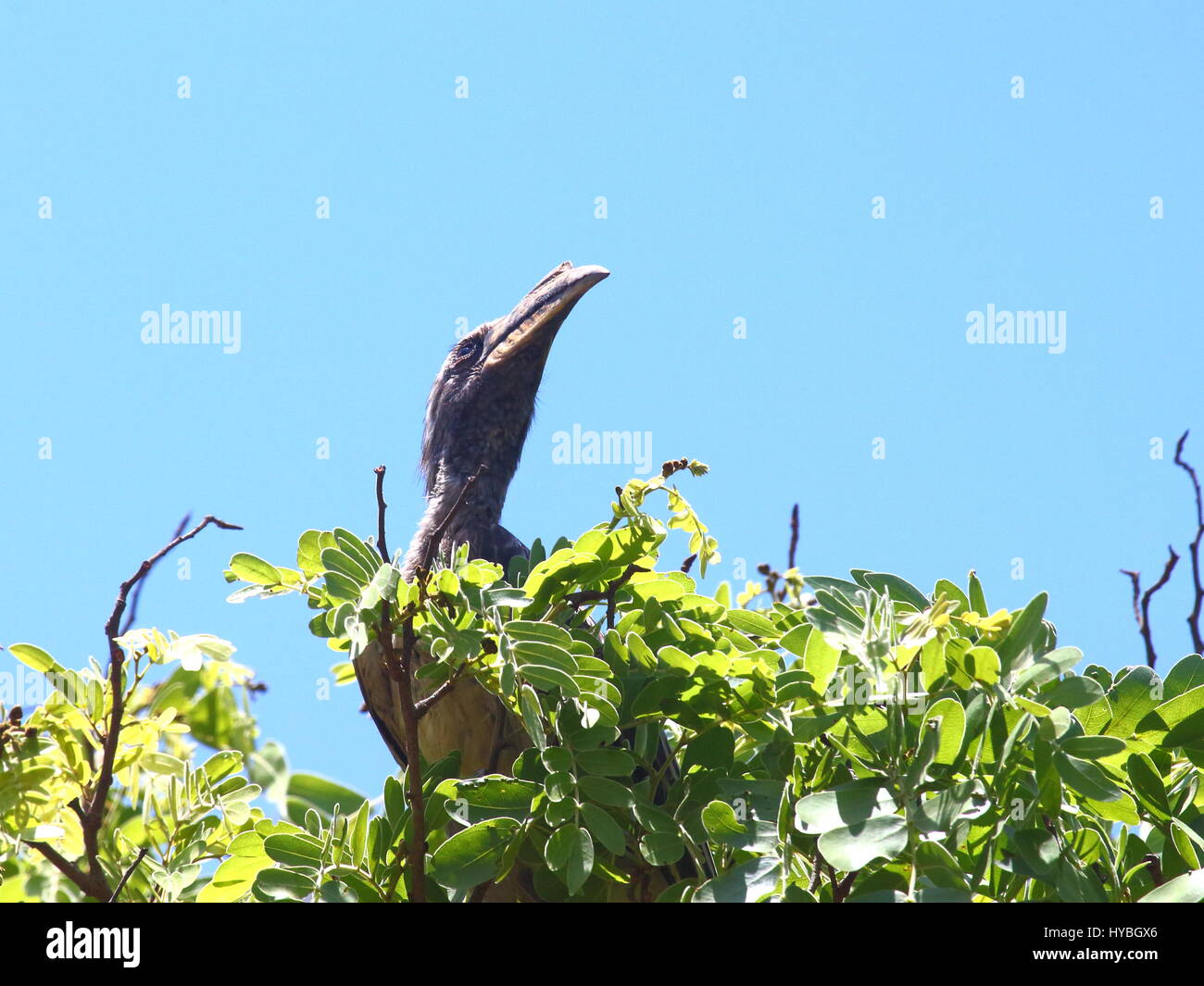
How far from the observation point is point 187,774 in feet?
8.41

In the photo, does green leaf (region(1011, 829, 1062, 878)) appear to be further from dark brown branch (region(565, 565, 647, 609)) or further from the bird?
the bird

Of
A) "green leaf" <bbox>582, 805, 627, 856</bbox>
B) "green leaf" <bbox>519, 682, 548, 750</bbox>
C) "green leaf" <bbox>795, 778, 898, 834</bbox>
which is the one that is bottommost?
"green leaf" <bbox>582, 805, 627, 856</bbox>

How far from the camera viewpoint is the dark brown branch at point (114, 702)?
86.6 inches

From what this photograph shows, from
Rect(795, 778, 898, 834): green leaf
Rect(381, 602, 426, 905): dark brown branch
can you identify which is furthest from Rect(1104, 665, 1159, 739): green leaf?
Rect(381, 602, 426, 905): dark brown branch

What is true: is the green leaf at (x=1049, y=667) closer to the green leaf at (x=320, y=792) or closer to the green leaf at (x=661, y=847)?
the green leaf at (x=661, y=847)

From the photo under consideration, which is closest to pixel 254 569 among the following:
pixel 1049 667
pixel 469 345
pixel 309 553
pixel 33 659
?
pixel 309 553

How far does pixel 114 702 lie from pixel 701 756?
1.10 metres

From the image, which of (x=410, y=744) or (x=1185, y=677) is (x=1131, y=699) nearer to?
(x=1185, y=677)

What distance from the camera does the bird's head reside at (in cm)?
471

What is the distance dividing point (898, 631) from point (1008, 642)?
0.65 ft
